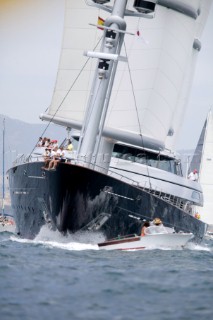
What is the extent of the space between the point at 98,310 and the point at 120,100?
2150 cm

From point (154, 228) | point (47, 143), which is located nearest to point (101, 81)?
point (47, 143)

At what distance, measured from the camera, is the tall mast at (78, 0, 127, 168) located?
29781mm

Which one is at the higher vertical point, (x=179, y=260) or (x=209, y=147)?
(x=179, y=260)

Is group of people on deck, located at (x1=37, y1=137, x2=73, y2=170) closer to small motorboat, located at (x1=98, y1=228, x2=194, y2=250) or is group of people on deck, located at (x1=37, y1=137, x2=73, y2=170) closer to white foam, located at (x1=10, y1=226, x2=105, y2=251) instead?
white foam, located at (x1=10, y1=226, x2=105, y2=251)

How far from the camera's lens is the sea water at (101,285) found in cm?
1444

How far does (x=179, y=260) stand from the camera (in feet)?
80.6

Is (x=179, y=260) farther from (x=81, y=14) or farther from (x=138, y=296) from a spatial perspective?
(x=81, y=14)

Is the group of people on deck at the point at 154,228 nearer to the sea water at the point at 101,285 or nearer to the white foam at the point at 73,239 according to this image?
the white foam at the point at 73,239

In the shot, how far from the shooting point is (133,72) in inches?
1416

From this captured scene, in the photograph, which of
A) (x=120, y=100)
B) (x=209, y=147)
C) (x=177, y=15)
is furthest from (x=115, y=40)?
(x=209, y=147)

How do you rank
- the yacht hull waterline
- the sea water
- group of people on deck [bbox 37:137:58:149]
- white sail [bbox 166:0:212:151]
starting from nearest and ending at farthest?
the sea water → the yacht hull waterline → group of people on deck [bbox 37:137:58:149] → white sail [bbox 166:0:212:151]

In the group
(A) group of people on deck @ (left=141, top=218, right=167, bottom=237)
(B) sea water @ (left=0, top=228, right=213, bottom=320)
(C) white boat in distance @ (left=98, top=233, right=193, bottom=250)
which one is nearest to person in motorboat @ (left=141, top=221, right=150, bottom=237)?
(A) group of people on deck @ (left=141, top=218, right=167, bottom=237)

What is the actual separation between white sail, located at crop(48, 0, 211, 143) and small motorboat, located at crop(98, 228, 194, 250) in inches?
283

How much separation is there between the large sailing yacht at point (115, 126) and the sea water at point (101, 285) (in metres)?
2.67
